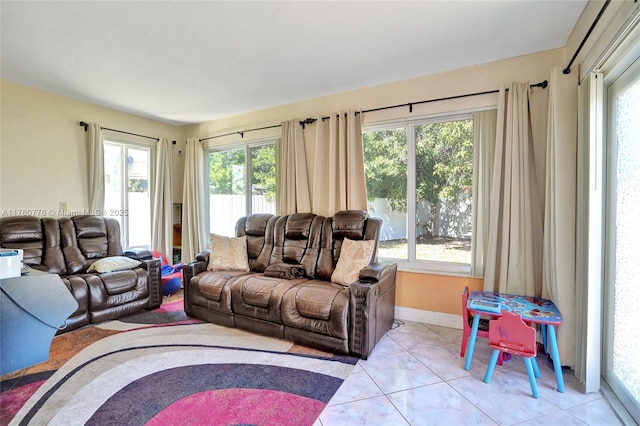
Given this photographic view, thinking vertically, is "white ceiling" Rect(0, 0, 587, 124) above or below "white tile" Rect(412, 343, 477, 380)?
above

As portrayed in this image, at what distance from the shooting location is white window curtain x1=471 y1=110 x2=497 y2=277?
8.96 feet

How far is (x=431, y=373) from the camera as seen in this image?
210cm

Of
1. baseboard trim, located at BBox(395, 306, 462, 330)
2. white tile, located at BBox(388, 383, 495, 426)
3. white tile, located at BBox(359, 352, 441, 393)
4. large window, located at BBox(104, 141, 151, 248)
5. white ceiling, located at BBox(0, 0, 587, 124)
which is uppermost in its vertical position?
white ceiling, located at BBox(0, 0, 587, 124)

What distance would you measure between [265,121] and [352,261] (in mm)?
2435

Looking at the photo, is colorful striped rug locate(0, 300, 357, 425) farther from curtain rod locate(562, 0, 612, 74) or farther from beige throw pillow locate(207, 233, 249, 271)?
curtain rod locate(562, 0, 612, 74)

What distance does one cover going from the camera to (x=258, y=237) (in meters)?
3.54

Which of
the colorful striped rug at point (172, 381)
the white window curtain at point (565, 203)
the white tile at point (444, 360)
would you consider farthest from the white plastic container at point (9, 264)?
the white window curtain at point (565, 203)

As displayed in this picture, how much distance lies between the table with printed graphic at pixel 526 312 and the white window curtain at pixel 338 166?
4.83ft

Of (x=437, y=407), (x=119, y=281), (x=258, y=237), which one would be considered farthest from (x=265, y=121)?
(x=437, y=407)

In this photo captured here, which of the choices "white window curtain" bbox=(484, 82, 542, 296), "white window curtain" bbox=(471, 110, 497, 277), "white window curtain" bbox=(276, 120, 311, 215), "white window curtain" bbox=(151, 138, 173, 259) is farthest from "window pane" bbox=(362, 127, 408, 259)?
"white window curtain" bbox=(151, 138, 173, 259)

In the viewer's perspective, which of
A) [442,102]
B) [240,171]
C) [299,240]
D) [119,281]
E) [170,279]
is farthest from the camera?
[240,171]

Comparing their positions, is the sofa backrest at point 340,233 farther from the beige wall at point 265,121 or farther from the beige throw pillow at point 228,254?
the beige throw pillow at point 228,254

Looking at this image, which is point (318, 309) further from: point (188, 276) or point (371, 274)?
point (188, 276)

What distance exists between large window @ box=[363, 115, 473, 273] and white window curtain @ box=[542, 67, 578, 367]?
80 cm
